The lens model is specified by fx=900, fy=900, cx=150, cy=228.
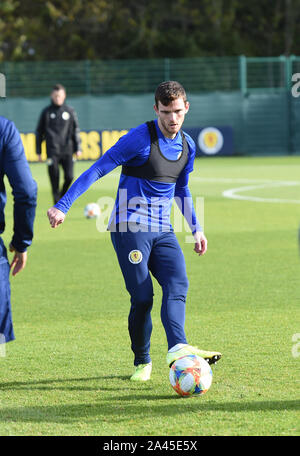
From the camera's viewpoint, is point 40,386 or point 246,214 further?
point 246,214

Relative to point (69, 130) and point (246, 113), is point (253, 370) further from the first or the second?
point (246, 113)

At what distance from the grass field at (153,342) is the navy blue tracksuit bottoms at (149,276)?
1.57 ft

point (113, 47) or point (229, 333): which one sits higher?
point (113, 47)

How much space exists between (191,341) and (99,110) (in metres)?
27.3

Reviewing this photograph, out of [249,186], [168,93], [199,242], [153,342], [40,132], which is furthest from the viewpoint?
[249,186]

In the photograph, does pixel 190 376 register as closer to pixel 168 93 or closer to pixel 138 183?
pixel 138 183

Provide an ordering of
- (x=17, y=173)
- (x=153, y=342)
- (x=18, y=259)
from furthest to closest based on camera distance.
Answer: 1. (x=153, y=342)
2. (x=18, y=259)
3. (x=17, y=173)

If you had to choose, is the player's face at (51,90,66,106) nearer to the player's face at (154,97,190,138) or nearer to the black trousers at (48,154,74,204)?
the black trousers at (48,154,74,204)

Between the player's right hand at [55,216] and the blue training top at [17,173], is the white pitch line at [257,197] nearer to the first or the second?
the player's right hand at [55,216]

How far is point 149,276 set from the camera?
6348 mm

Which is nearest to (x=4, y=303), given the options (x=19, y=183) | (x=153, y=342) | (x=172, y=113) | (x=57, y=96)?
(x=19, y=183)

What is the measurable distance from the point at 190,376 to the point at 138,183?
1.42 meters

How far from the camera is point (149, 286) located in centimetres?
633

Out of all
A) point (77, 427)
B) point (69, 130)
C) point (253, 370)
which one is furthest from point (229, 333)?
point (69, 130)
